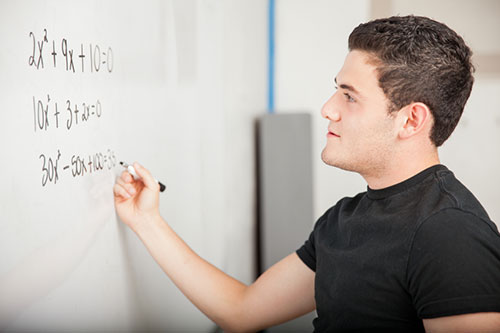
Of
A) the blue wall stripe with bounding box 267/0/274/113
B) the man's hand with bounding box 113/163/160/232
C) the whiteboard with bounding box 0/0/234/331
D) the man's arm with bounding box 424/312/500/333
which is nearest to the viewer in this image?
the whiteboard with bounding box 0/0/234/331

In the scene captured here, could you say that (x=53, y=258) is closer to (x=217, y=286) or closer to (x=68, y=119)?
(x=68, y=119)

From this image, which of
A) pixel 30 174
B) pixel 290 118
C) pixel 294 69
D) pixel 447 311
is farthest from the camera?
pixel 294 69

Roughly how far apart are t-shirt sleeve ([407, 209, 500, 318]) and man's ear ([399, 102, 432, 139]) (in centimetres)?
23

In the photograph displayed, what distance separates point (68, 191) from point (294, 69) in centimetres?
191

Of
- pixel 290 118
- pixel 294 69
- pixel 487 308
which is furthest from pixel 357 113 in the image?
pixel 294 69

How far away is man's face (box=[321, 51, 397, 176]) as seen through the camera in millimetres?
1122

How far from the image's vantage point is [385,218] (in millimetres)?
1056

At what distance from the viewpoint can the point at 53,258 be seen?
85 centimetres

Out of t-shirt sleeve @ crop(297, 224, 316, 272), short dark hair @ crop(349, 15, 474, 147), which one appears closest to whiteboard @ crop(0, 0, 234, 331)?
t-shirt sleeve @ crop(297, 224, 316, 272)

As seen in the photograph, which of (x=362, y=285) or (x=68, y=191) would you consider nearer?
(x=68, y=191)

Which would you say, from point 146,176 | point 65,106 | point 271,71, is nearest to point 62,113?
point 65,106

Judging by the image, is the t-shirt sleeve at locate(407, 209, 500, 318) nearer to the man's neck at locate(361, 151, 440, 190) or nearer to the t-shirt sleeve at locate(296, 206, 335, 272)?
the man's neck at locate(361, 151, 440, 190)

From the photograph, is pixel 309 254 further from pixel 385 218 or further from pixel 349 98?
pixel 349 98

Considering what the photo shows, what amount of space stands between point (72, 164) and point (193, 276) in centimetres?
47
